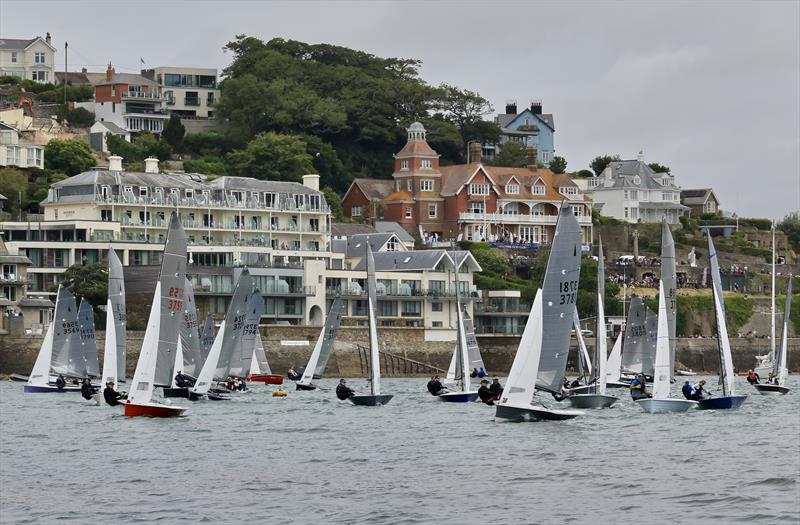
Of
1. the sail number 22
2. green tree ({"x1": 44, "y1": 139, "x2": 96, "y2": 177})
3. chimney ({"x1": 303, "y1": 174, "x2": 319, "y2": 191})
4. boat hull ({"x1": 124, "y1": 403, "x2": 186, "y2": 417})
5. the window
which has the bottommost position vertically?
boat hull ({"x1": 124, "y1": 403, "x2": 186, "y2": 417})

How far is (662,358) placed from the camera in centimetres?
6194

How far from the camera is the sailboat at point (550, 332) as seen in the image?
2168 inches

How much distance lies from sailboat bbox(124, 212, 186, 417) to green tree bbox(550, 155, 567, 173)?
107 meters

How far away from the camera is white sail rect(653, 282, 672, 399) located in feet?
202

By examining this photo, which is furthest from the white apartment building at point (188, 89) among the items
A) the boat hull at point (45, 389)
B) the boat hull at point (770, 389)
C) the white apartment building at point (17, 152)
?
the boat hull at point (770, 389)

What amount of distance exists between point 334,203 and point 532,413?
3231 inches

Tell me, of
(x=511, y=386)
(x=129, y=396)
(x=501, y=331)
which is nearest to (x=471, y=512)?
(x=511, y=386)

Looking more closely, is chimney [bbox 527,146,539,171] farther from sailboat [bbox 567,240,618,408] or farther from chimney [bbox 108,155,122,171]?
sailboat [bbox 567,240,618,408]

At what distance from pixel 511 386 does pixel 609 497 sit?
50.6 feet

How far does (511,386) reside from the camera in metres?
55.4

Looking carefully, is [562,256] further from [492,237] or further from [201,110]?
[201,110]

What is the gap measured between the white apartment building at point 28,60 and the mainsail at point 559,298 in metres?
112

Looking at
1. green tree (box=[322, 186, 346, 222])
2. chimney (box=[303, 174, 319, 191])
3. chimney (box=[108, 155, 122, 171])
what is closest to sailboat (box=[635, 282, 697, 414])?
chimney (box=[108, 155, 122, 171])

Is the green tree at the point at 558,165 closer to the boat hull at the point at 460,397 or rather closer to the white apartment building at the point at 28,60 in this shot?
the white apartment building at the point at 28,60
